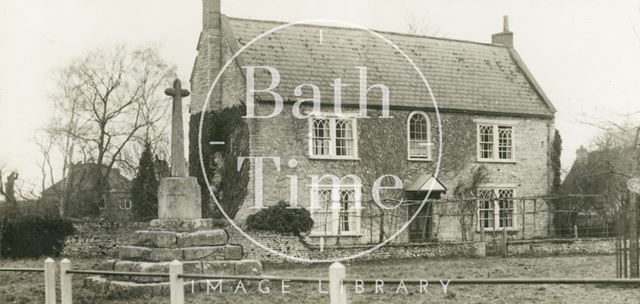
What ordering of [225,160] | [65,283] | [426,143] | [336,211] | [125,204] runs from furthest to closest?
[125,204]
[426,143]
[225,160]
[336,211]
[65,283]

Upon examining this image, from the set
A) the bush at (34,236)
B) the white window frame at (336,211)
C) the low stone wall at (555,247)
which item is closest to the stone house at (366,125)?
the white window frame at (336,211)

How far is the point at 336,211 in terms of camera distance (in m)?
28.7

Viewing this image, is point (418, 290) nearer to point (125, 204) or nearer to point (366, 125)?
point (366, 125)

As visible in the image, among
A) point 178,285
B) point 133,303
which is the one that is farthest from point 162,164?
point 178,285

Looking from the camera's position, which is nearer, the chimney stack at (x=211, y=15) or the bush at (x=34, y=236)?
the bush at (x=34, y=236)

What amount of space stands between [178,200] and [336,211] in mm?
12969

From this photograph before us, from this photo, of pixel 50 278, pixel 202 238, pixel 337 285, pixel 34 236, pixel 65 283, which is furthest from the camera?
pixel 34 236

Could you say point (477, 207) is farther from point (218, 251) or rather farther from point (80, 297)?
point (80, 297)

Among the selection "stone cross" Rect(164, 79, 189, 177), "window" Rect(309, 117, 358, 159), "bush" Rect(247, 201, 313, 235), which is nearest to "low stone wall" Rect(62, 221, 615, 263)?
"bush" Rect(247, 201, 313, 235)

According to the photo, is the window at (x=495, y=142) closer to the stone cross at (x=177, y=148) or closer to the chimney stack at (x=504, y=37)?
the chimney stack at (x=504, y=37)

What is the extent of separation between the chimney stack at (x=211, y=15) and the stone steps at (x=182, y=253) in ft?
48.4

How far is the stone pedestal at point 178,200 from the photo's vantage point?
16.2 meters

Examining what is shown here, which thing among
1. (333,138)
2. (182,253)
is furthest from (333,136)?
(182,253)

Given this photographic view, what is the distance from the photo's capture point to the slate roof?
2906 centimetres
